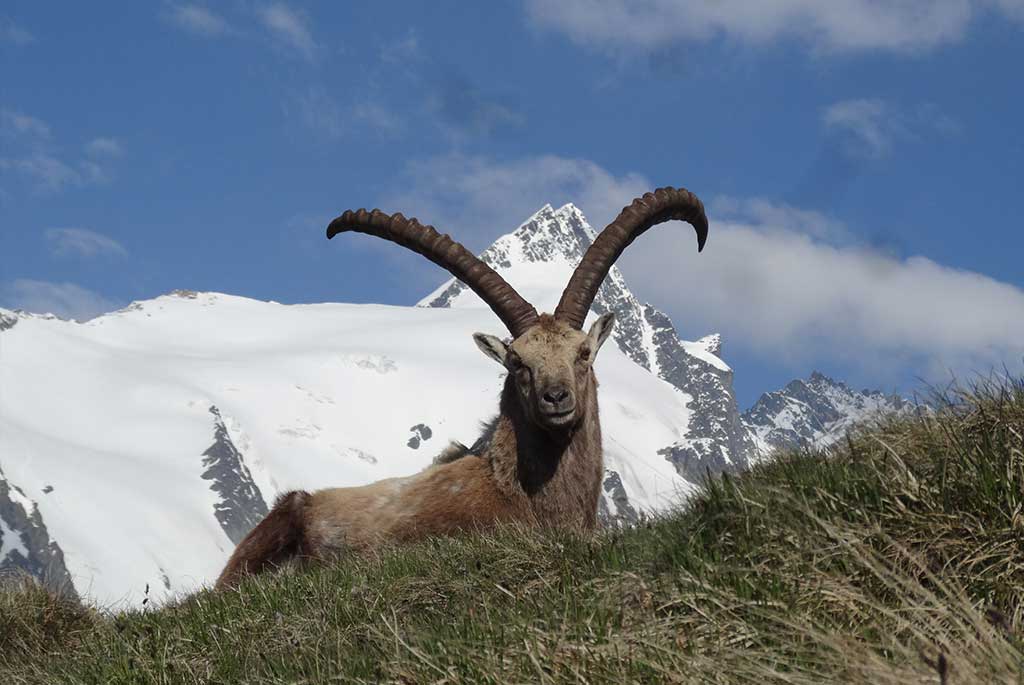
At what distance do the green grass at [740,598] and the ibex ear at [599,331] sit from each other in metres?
5.16

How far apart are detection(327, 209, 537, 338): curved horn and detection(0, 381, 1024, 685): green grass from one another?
5.59 m

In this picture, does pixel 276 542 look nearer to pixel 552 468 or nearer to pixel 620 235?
pixel 552 468

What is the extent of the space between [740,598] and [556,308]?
744 cm

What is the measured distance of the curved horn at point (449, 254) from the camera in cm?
1302

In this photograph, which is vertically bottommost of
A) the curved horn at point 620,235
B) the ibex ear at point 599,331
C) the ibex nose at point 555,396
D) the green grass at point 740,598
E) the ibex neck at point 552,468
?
the green grass at point 740,598

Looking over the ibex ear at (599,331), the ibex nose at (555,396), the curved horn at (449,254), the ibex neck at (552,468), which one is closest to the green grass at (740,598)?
the ibex nose at (555,396)

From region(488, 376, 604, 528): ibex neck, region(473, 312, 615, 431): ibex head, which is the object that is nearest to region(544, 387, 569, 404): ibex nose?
region(473, 312, 615, 431): ibex head

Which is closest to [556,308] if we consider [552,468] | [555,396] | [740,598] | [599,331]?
[599,331]

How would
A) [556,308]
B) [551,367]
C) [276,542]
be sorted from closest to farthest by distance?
[551,367] → [556,308] → [276,542]

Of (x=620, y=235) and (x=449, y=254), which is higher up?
(x=449, y=254)

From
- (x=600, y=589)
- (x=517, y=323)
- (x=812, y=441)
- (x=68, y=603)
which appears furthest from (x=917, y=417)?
(x=68, y=603)

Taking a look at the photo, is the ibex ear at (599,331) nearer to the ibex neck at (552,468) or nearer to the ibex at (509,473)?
the ibex at (509,473)

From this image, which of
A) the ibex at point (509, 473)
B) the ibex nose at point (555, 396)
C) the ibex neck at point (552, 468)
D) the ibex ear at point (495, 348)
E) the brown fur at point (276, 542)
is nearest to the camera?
the ibex nose at point (555, 396)

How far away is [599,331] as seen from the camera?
12.9 meters
